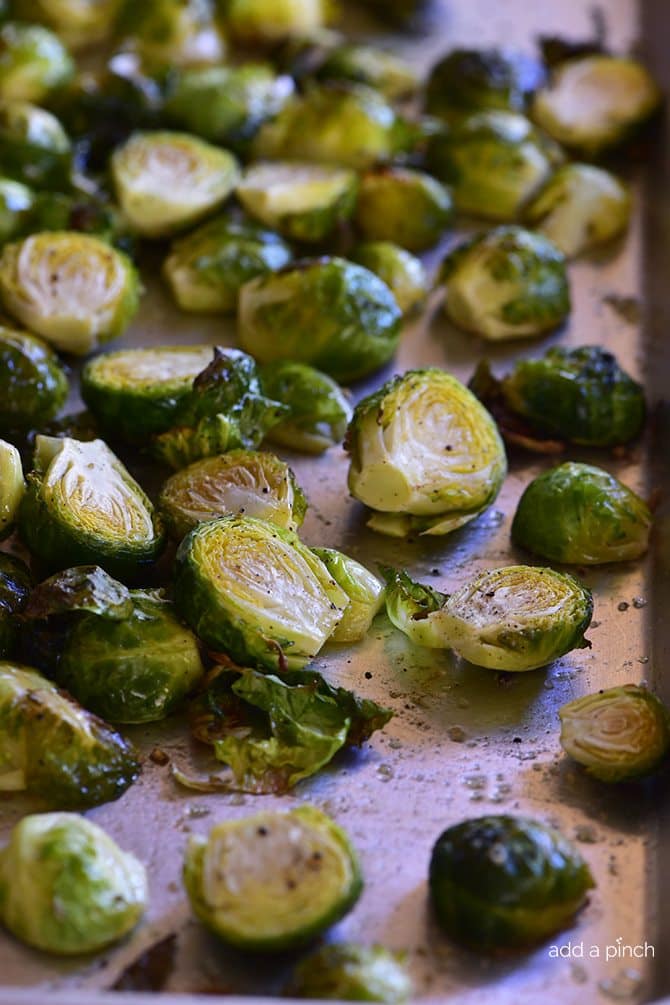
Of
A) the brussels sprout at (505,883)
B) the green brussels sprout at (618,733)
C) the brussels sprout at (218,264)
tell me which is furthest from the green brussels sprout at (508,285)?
the brussels sprout at (505,883)

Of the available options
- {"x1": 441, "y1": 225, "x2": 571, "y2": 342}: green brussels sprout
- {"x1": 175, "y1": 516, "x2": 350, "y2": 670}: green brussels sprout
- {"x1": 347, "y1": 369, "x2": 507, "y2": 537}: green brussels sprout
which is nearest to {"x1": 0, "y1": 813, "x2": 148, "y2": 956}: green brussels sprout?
{"x1": 175, "y1": 516, "x2": 350, "y2": 670}: green brussels sprout

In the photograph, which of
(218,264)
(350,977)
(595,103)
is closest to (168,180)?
(218,264)

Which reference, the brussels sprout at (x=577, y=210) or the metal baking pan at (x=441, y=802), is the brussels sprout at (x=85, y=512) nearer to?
the metal baking pan at (x=441, y=802)

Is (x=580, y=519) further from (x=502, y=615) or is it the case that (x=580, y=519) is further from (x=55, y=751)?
(x=55, y=751)

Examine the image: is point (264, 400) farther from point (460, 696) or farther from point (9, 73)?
point (9, 73)

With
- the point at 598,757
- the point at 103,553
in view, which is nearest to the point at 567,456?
the point at 598,757

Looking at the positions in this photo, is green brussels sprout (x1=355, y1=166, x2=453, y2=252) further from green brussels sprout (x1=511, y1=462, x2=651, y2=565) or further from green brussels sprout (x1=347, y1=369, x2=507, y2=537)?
green brussels sprout (x1=511, y1=462, x2=651, y2=565)
